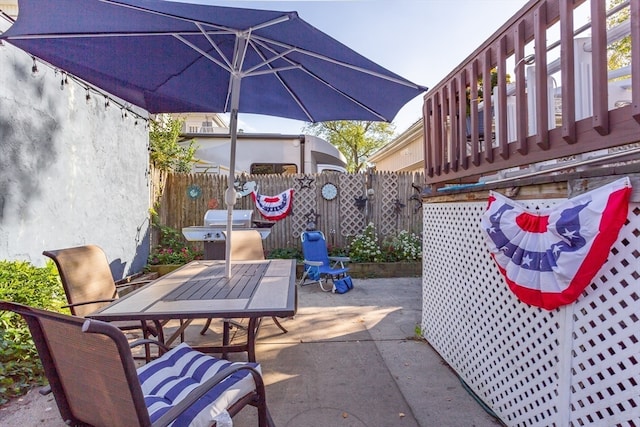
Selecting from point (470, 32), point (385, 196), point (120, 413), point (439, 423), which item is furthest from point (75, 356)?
point (470, 32)

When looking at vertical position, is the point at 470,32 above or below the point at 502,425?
above

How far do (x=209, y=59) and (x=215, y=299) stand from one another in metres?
2.20

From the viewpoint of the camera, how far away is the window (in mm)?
8184

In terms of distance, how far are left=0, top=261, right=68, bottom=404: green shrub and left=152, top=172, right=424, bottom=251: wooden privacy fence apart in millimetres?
4168

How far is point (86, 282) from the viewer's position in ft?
8.79

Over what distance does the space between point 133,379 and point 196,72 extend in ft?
9.67

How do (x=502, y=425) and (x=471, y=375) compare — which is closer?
(x=502, y=425)

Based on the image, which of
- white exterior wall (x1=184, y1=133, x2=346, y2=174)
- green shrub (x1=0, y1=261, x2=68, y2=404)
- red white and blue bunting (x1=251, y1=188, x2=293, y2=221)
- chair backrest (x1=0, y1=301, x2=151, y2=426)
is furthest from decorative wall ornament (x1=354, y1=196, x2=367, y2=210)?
chair backrest (x1=0, y1=301, x2=151, y2=426)

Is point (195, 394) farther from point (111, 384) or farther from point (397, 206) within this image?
point (397, 206)

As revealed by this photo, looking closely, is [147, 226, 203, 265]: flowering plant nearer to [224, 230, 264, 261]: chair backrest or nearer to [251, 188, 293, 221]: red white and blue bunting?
[251, 188, 293, 221]: red white and blue bunting

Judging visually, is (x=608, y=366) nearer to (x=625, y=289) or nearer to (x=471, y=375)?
(x=625, y=289)

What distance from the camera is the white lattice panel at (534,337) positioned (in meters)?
1.51

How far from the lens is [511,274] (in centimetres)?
204

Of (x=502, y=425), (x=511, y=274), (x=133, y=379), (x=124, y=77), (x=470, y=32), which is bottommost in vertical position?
(x=502, y=425)
